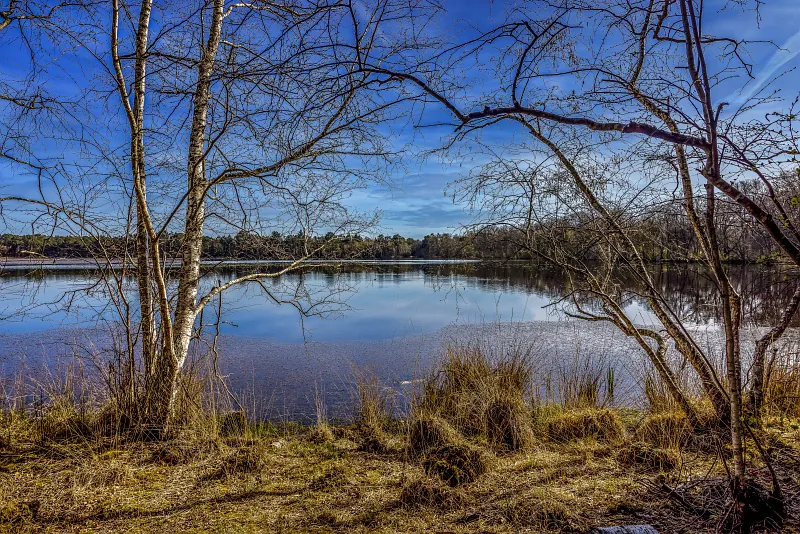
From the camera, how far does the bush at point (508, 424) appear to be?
4238mm

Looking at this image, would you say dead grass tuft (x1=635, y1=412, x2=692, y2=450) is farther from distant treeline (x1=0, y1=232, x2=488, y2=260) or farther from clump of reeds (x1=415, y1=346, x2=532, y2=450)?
distant treeline (x1=0, y1=232, x2=488, y2=260)

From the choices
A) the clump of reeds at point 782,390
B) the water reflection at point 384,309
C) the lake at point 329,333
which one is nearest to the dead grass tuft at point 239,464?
the lake at point 329,333

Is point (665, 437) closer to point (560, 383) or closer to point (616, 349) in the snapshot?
point (560, 383)

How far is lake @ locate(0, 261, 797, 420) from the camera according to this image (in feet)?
15.3

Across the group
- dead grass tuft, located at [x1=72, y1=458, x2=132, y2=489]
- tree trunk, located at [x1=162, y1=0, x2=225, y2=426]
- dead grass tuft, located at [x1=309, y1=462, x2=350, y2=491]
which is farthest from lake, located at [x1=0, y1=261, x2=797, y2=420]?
dead grass tuft, located at [x1=309, y1=462, x2=350, y2=491]

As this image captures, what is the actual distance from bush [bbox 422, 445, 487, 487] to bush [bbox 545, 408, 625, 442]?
1.34 meters

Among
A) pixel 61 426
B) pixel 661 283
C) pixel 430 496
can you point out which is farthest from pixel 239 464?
pixel 661 283

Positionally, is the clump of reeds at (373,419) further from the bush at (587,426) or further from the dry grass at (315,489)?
the bush at (587,426)

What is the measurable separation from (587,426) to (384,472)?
7.13ft

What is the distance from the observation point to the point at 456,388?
5.66 metres

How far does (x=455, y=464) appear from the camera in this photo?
332 centimetres

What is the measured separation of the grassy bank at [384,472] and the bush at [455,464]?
0.01m

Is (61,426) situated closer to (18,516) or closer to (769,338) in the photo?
(18,516)

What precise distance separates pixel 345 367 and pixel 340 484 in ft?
14.7
